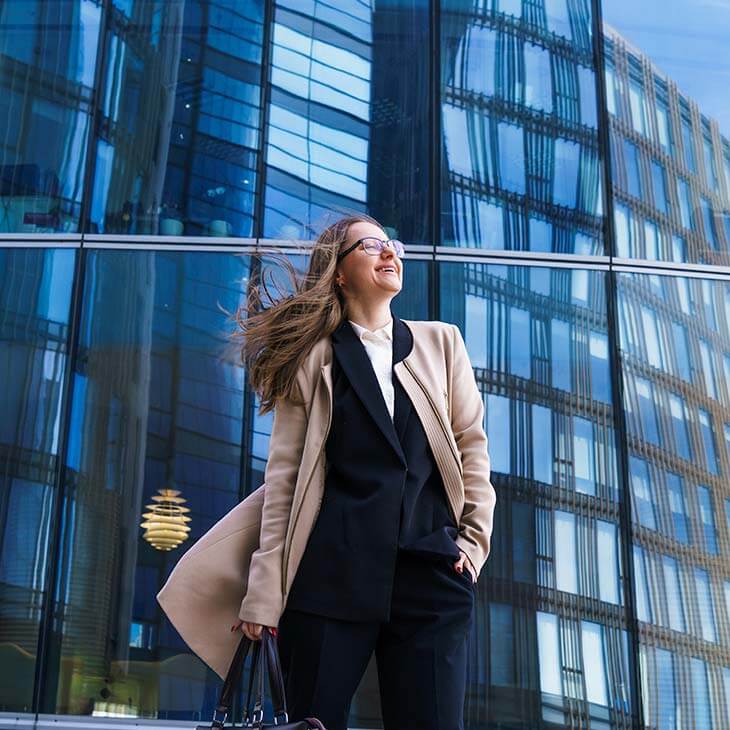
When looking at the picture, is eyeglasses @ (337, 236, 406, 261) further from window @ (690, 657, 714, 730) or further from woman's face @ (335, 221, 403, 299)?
window @ (690, 657, 714, 730)

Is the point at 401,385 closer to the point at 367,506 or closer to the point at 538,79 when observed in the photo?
the point at 367,506

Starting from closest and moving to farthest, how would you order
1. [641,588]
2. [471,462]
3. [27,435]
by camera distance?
[471,462]
[641,588]
[27,435]

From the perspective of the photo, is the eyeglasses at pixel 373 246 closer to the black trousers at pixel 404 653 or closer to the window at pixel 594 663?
the black trousers at pixel 404 653

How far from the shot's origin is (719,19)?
22.9 feet

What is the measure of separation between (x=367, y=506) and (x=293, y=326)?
605mm

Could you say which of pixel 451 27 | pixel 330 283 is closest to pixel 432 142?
pixel 451 27

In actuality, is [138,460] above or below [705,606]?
above

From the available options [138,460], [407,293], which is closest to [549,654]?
[407,293]

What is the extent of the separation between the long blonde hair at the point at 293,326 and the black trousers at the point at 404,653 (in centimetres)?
63

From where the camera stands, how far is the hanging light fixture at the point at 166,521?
6.15 metres

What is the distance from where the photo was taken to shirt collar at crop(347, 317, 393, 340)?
11.5 ft

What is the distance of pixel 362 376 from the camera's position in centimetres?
335

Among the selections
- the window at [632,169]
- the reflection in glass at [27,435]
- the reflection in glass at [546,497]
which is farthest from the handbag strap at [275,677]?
the window at [632,169]

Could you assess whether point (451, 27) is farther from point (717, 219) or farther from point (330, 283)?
point (330, 283)
